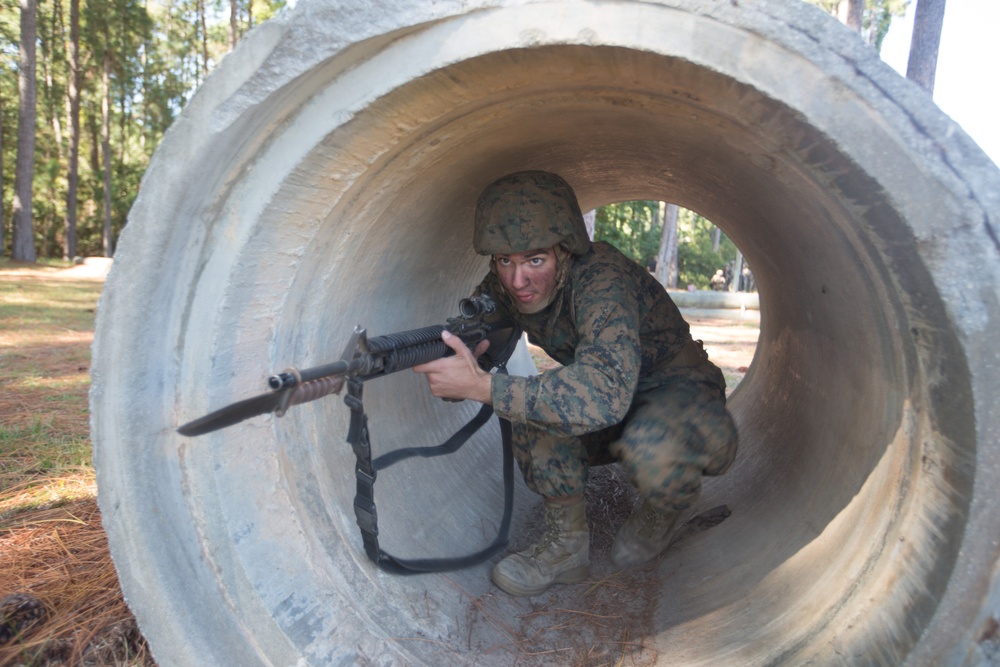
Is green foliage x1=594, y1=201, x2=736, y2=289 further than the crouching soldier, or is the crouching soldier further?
green foliage x1=594, y1=201, x2=736, y2=289

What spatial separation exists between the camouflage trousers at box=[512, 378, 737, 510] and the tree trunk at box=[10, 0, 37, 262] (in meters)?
15.3

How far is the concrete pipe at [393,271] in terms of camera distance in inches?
56.6

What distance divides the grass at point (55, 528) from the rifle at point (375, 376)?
0.80 m

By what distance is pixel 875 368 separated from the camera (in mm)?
2021

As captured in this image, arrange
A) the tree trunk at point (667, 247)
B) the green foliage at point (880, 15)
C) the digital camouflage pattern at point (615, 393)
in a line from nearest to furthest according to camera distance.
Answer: the digital camouflage pattern at point (615, 393), the tree trunk at point (667, 247), the green foliage at point (880, 15)

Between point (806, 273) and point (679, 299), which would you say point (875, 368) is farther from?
point (679, 299)

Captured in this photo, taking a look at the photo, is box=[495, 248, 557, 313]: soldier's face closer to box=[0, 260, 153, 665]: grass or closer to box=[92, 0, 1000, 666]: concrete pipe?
box=[92, 0, 1000, 666]: concrete pipe

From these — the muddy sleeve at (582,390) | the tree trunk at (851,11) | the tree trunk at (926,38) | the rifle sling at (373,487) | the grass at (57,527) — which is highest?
the tree trunk at (851,11)

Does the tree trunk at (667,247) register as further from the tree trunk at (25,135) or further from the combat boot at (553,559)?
the combat boot at (553,559)

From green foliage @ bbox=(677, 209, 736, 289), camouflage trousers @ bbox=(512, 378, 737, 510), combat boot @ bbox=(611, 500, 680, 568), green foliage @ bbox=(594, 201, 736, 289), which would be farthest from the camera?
green foliage @ bbox=(677, 209, 736, 289)

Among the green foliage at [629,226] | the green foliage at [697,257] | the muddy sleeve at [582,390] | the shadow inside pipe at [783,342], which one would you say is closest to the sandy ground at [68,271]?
the green foliage at [629,226]

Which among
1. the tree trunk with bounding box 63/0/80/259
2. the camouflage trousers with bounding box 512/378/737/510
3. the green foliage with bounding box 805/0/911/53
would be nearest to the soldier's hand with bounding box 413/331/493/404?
the camouflage trousers with bounding box 512/378/737/510

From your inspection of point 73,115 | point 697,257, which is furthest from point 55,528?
point 697,257

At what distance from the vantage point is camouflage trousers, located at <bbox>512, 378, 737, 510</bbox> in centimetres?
237
